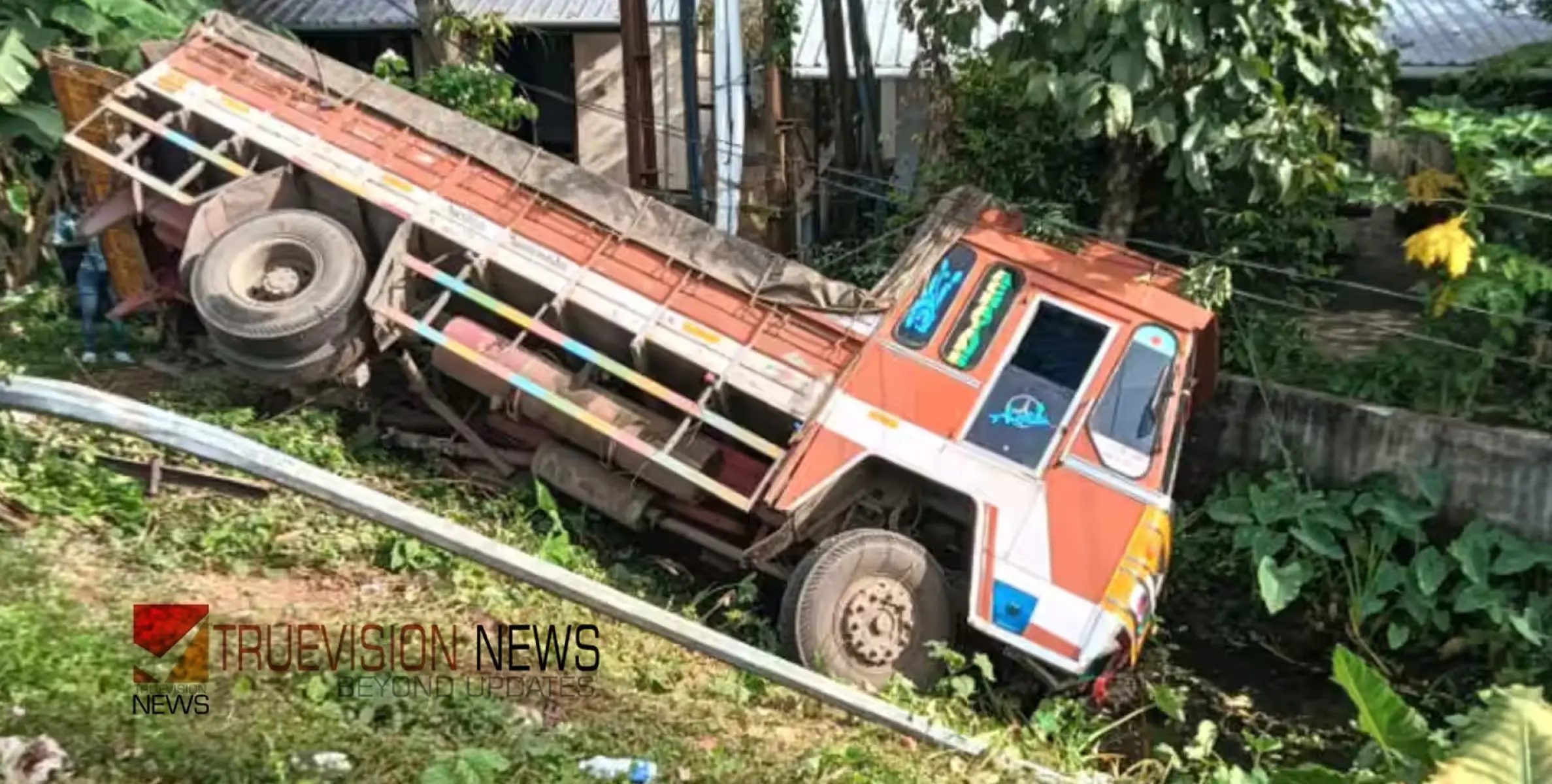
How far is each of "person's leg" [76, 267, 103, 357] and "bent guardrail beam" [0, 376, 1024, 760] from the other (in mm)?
4384

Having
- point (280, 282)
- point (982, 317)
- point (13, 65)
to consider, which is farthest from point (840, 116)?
point (13, 65)

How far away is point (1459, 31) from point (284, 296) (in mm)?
9439

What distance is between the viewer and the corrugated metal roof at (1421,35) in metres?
10.0

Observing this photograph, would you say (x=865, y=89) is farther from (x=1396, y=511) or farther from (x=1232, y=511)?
(x=1396, y=511)

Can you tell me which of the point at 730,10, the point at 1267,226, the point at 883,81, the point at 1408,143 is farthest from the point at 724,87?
the point at 1408,143

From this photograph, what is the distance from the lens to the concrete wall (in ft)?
21.8

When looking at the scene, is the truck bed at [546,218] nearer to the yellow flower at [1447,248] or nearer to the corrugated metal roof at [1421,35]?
the yellow flower at [1447,248]

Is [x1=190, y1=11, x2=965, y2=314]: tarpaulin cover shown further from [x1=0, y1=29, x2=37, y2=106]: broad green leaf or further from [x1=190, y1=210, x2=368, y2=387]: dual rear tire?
[x1=0, y1=29, x2=37, y2=106]: broad green leaf

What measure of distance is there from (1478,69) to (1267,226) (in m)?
1.91

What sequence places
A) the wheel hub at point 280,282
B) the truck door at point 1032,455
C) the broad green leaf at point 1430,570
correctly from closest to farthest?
the truck door at point 1032,455, the broad green leaf at point 1430,570, the wheel hub at point 280,282

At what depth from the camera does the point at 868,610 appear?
6047mm

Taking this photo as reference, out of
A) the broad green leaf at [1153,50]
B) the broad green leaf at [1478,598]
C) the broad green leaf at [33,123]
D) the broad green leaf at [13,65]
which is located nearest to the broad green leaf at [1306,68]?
the broad green leaf at [1153,50]

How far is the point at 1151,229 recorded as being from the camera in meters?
8.17

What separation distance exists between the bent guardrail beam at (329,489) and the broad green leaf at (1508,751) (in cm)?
228
